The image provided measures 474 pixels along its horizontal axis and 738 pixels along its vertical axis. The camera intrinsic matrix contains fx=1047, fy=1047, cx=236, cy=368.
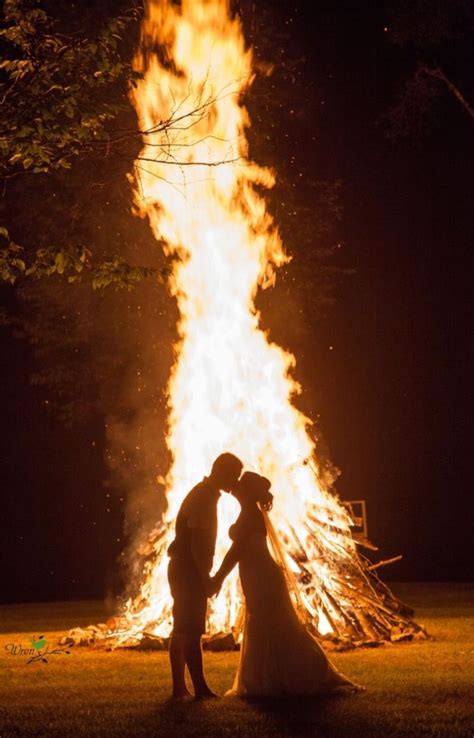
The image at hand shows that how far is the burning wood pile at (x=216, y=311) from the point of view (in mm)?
11289

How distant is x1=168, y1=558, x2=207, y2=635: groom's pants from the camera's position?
23.4ft

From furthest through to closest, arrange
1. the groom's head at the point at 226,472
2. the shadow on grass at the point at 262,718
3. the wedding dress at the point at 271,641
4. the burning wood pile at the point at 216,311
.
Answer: the burning wood pile at the point at 216,311 → the groom's head at the point at 226,472 → the wedding dress at the point at 271,641 → the shadow on grass at the point at 262,718

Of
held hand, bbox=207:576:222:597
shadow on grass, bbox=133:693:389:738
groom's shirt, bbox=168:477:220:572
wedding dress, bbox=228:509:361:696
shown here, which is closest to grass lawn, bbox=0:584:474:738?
shadow on grass, bbox=133:693:389:738

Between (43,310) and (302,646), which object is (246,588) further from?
(43,310)

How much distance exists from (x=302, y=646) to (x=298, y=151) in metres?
14.1

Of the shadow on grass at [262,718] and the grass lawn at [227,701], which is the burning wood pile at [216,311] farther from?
the shadow on grass at [262,718]

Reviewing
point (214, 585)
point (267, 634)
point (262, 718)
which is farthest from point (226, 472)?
point (262, 718)

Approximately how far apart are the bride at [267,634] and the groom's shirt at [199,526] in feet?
0.49

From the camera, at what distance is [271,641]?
696 centimetres

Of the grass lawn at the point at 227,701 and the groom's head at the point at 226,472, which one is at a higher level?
the groom's head at the point at 226,472

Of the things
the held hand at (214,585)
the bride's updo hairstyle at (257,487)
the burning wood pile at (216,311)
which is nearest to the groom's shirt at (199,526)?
the held hand at (214,585)

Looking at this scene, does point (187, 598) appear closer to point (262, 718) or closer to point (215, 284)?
point (262, 718)

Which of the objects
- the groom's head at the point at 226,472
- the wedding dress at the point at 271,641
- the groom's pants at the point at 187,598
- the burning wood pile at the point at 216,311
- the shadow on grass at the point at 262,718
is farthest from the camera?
the burning wood pile at the point at 216,311

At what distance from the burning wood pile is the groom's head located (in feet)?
12.3
